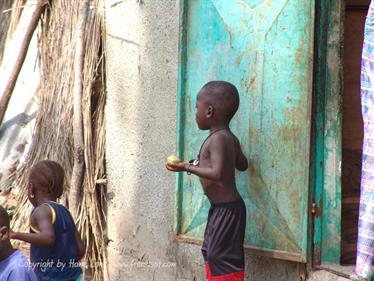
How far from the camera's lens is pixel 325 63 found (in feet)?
13.9

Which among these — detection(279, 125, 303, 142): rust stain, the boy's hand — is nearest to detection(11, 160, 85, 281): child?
the boy's hand

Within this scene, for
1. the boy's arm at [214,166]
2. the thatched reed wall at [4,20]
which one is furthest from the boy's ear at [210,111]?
the thatched reed wall at [4,20]

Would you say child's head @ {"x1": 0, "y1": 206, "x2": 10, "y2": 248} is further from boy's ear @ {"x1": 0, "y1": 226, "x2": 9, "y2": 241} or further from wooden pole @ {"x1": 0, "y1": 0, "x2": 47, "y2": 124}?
wooden pole @ {"x1": 0, "y1": 0, "x2": 47, "y2": 124}

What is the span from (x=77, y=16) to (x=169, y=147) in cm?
164

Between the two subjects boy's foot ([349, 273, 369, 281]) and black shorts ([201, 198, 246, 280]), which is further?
black shorts ([201, 198, 246, 280])

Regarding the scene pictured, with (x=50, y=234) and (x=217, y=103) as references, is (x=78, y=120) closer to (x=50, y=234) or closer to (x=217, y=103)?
(x=50, y=234)

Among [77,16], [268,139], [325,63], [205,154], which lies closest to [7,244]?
[205,154]

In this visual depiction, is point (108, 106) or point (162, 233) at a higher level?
point (108, 106)

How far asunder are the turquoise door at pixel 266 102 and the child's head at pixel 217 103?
0.22 m

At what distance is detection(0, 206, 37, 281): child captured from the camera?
12.0ft

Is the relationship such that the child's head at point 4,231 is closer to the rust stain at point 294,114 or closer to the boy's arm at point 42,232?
the boy's arm at point 42,232

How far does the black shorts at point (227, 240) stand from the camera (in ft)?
13.7

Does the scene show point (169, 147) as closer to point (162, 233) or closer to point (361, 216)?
point (162, 233)

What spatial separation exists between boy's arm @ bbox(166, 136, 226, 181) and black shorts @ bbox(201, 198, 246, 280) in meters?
0.20
